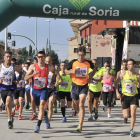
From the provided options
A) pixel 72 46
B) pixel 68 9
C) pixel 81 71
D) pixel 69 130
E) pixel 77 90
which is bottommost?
pixel 69 130

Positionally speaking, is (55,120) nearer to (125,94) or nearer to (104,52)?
(125,94)

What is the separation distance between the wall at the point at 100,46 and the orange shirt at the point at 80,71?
14105mm

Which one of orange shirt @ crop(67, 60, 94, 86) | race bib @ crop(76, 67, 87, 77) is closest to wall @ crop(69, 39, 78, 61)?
orange shirt @ crop(67, 60, 94, 86)

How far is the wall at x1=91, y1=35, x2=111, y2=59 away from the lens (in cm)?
2338

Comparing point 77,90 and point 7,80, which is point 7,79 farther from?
point 77,90

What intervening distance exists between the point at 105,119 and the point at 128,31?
23.6 ft

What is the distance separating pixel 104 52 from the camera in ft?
78.6

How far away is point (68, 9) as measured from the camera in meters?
9.43

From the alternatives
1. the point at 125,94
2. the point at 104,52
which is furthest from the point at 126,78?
the point at 104,52

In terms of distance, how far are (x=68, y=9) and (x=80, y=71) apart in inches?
65.2

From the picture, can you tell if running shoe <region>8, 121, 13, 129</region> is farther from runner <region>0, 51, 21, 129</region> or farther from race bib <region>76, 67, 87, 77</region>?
race bib <region>76, 67, 87, 77</region>

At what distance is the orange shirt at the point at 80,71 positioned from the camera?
29.8ft

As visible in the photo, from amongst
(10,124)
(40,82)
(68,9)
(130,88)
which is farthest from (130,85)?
(10,124)

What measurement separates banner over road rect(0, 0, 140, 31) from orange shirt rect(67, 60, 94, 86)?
1341 mm
